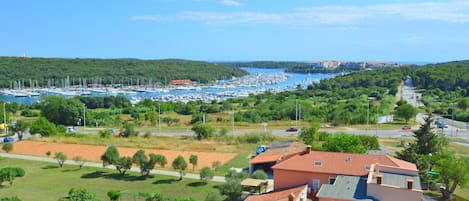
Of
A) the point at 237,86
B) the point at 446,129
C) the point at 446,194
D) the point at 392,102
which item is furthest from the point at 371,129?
the point at 237,86

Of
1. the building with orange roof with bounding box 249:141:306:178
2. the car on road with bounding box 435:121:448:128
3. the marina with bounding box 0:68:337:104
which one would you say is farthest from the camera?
the marina with bounding box 0:68:337:104

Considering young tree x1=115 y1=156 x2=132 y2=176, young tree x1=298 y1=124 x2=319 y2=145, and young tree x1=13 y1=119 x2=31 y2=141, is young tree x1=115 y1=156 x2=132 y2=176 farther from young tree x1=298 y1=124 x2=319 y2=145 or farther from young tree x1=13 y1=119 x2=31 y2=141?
young tree x1=13 y1=119 x2=31 y2=141

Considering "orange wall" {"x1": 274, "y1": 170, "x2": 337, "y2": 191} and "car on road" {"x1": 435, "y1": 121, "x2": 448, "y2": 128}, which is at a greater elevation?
"car on road" {"x1": 435, "y1": 121, "x2": 448, "y2": 128}

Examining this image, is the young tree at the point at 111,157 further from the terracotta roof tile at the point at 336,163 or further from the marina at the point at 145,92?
the marina at the point at 145,92

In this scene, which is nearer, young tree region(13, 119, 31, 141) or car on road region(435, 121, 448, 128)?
young tree region(13, 119, 31, 141)

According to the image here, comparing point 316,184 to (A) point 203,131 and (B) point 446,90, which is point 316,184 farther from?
(B) point 446,90

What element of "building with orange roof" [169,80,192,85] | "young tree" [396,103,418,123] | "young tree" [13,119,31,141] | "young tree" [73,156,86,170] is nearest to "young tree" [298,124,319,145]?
"young tree" [73,156,86,170]

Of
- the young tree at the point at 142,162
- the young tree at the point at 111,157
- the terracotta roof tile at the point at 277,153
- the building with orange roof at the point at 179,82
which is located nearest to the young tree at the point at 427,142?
the terracotta roof tile at the point at 277,153

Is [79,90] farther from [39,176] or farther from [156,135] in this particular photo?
[39,176]
